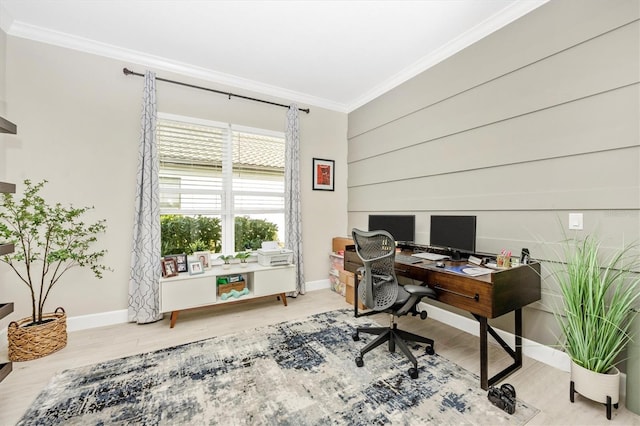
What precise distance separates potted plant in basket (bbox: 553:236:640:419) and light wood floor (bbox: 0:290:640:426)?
0.47 feet

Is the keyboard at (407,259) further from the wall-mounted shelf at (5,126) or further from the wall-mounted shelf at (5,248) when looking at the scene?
the wall-mounted shelf at (5,126)

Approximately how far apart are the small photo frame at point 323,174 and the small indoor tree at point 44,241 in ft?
8.70

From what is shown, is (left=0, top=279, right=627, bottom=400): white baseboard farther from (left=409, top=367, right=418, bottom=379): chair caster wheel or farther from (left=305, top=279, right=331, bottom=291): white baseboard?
(left=305, top=279, right=331, bottom=291): white baseboard

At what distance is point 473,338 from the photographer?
2.63 meters

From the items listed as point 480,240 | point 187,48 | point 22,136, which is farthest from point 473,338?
point 22,136

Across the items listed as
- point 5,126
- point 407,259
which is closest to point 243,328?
point 407,259

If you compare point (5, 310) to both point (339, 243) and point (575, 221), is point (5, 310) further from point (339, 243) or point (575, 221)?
point (575, 221)

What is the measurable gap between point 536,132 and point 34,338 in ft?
14.5

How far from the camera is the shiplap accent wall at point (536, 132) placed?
6.04ft

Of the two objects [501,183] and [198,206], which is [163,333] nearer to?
[198,206]

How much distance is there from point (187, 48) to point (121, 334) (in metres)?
3.00

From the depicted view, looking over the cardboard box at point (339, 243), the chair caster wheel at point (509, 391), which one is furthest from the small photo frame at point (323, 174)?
the chair caster wheel at point (509, 391)

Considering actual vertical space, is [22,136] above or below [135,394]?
above

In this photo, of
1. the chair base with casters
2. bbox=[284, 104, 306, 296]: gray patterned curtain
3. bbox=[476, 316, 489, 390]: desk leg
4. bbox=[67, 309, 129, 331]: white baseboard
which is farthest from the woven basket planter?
bbox=[476, 316, 489, 390]: desk leg
